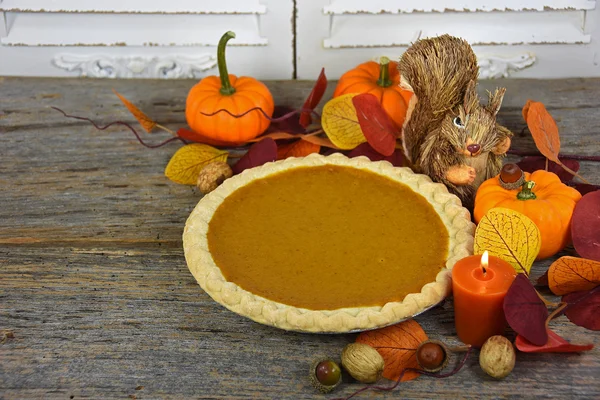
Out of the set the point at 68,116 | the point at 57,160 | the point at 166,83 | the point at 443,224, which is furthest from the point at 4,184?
the point at 443,224

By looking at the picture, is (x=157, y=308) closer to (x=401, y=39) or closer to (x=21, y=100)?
(x=21, y=100)

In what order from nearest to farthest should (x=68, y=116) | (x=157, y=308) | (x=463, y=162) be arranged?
(x=157, y=308), (x=463, y=162), (x=68, y=116)

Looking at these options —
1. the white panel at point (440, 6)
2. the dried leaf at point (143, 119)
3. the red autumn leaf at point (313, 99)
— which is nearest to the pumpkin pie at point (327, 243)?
the red autumn leaf at point (313, 99)

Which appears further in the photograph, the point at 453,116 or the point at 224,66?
the point at 224,66

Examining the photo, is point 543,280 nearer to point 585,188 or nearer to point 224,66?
point 585,188

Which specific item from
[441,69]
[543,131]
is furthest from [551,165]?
[441,69]

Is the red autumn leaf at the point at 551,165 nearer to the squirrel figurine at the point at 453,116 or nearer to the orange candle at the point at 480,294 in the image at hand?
the squirrel figurine at the point at 453,116
